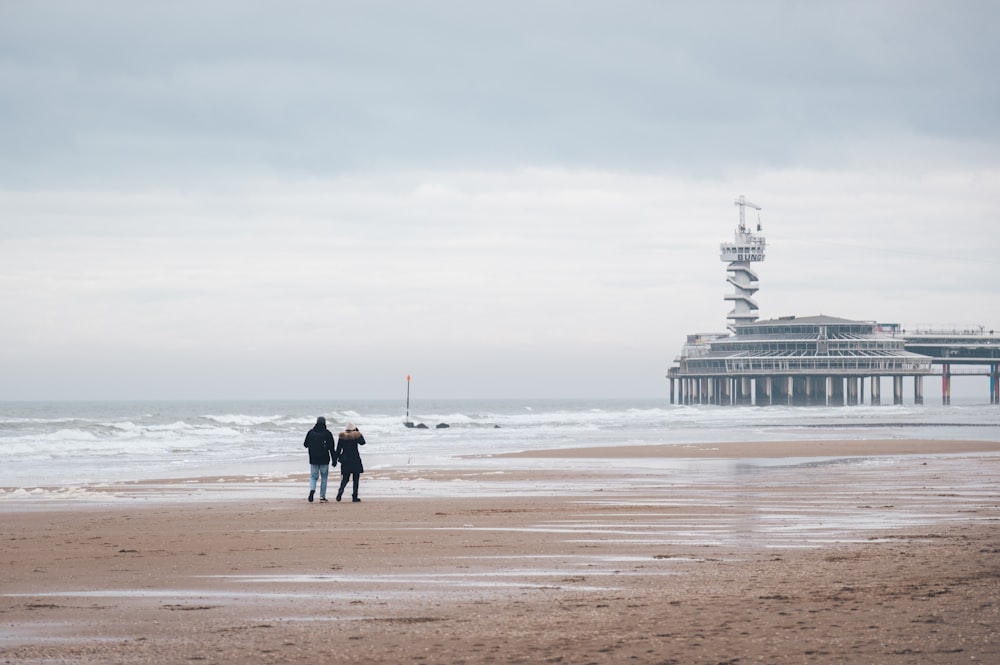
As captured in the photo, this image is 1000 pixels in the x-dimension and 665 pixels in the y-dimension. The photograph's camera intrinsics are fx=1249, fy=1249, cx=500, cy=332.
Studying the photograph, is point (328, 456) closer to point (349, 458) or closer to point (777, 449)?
point (349, 458)

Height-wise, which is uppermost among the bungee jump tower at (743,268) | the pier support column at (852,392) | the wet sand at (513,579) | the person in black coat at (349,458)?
the bungee jump tower at (743,268)

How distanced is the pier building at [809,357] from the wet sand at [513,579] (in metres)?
122

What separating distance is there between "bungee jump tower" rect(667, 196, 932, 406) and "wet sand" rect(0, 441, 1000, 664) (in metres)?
121

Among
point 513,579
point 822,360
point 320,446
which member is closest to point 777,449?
point 320,446

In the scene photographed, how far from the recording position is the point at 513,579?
9961mm

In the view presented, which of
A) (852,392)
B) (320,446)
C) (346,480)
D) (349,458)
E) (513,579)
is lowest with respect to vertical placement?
(513,579)

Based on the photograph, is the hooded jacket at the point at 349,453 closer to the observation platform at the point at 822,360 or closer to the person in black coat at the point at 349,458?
the person in black coat at the point at 349,458

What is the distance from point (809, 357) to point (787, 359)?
238 centimetres

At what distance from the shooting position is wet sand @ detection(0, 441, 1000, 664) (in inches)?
283

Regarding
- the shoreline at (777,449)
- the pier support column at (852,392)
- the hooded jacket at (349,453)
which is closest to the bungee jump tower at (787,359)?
the pier support column at (852,392)

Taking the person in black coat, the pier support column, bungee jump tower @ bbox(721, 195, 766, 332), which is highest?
bungee jump tower @ bbox(721, 195, 766, 332)

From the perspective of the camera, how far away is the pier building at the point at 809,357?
137 metres

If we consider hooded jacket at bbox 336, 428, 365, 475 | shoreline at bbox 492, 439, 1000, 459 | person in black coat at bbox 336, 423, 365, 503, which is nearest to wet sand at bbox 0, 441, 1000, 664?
person in black coat at bbox 336, 423, 365, 503

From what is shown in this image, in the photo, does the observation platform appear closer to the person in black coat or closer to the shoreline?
the shoreline
